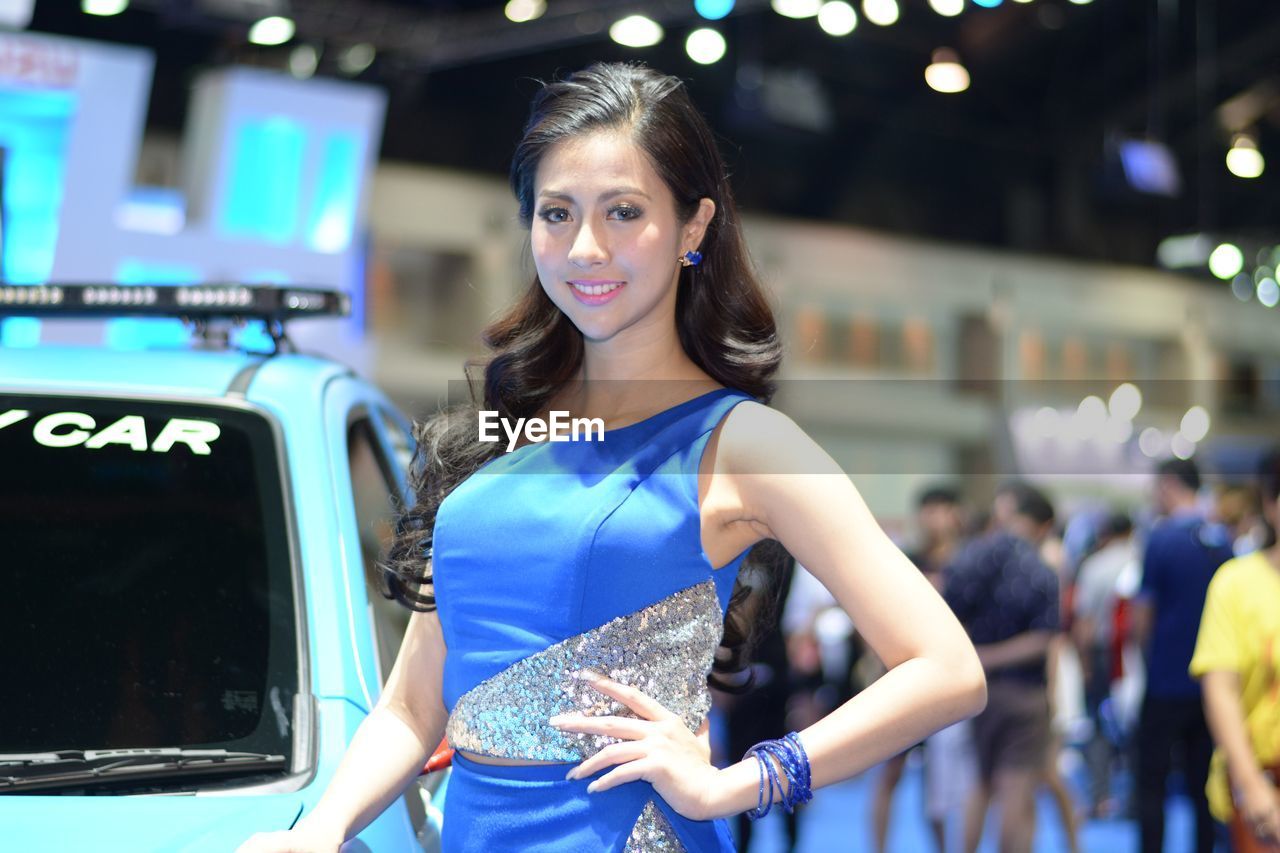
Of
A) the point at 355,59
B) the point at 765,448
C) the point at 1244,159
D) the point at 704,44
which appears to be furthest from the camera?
the point at 1244,159

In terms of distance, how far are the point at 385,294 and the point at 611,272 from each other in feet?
46.4

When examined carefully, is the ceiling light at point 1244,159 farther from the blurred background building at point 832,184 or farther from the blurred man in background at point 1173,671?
the blurred man in background at point 1173,671

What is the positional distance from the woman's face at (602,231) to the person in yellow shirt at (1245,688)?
2.82 m

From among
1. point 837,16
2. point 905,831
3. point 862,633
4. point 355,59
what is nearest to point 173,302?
point 862,633

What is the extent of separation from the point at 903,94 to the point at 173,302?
15382 mm

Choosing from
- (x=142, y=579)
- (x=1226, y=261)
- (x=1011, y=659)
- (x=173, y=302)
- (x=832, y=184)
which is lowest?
(x=1011, y=659)

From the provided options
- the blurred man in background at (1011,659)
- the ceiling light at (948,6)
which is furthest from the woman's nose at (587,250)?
the ceiling light at (948,6)

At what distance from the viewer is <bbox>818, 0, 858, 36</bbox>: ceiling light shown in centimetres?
1007

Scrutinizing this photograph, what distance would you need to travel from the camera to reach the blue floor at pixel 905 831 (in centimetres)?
756

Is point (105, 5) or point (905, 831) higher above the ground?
point (105, 5)

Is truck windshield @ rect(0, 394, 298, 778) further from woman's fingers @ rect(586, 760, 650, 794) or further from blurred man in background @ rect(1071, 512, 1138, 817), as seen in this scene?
blurred man in background @ rect(1071, 512, 1138, 817)

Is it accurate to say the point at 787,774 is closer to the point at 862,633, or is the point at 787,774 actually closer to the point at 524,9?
the point at 862,633

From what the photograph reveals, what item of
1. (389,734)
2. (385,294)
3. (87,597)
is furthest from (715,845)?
(385,294)

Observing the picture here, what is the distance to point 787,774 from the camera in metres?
1.55
